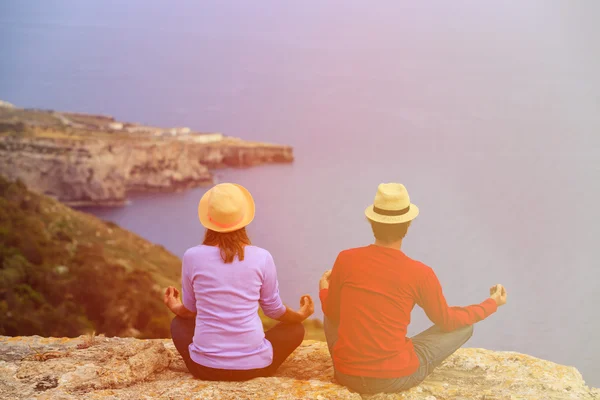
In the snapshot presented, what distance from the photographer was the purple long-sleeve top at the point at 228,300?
2.94 m

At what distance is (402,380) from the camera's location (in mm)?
2977

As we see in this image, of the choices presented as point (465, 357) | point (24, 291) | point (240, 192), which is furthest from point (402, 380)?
point (24, 291)

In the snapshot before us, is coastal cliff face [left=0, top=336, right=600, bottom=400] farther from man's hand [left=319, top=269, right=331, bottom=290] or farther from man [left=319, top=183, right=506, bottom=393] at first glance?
man's hand [left=319, top=269, right=331, bottom=290]

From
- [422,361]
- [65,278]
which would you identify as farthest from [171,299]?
[65,278]

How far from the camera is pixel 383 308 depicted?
290cm

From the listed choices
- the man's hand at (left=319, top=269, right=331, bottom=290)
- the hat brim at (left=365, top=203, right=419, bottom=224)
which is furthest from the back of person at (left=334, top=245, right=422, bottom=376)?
the man's hand at (left=319, top=269, right=331, bottom=290)

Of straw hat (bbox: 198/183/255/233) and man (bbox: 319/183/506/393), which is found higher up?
straw hat (bbox: 198/183/255/233)

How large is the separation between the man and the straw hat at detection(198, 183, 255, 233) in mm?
541

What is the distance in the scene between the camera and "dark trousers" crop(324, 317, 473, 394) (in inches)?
117

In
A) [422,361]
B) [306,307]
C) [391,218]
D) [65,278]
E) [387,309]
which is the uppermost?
[391,218]

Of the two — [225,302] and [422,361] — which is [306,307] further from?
[422,361]

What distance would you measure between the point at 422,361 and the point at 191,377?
1.23 m

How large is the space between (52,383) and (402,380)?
1813 millimetres

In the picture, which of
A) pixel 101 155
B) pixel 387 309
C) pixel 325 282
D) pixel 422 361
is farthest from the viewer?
A: pixel 101 155
